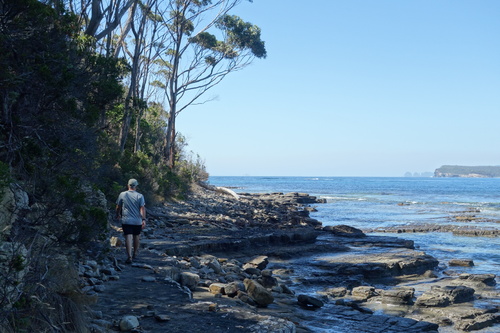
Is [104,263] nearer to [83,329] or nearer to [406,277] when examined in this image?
[83,329]

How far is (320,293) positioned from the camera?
11.0 m

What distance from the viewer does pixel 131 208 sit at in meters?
9.42

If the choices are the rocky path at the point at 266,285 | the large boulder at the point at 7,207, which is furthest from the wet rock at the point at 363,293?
the large boulder at the point at 7,207

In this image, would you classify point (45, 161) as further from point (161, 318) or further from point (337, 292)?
point (337, 292)

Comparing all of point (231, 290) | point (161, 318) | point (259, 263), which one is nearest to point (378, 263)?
point (259, 263)

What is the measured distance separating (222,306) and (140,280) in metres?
1.66

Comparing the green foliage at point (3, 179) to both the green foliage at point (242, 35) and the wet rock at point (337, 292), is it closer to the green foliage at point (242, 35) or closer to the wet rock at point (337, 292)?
the wet rock at point (337, 292)

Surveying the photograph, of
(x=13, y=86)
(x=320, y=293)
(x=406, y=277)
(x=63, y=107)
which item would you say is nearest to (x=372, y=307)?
(x=320, y=293)

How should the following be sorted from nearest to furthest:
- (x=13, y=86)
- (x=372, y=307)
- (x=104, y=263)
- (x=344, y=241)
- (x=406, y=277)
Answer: (x=13, y=86) → (x=104, y=263) → (x=372, y=307) → (x=406, y=277) → (x=344, y=241)

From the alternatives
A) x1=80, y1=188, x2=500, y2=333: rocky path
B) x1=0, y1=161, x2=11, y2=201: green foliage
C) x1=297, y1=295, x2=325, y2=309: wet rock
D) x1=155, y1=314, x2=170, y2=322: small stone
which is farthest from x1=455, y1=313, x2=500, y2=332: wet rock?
x1=0, y1=161, x2=11, y2=201: green foliage

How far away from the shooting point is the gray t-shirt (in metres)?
9.39

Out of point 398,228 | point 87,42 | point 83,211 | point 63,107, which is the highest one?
point 87,42

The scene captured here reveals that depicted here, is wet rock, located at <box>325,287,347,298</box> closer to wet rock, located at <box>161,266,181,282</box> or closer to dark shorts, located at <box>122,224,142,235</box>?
wet rock, located at <box>161,266,181,282</box>

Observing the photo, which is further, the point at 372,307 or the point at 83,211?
the point at 372,307
